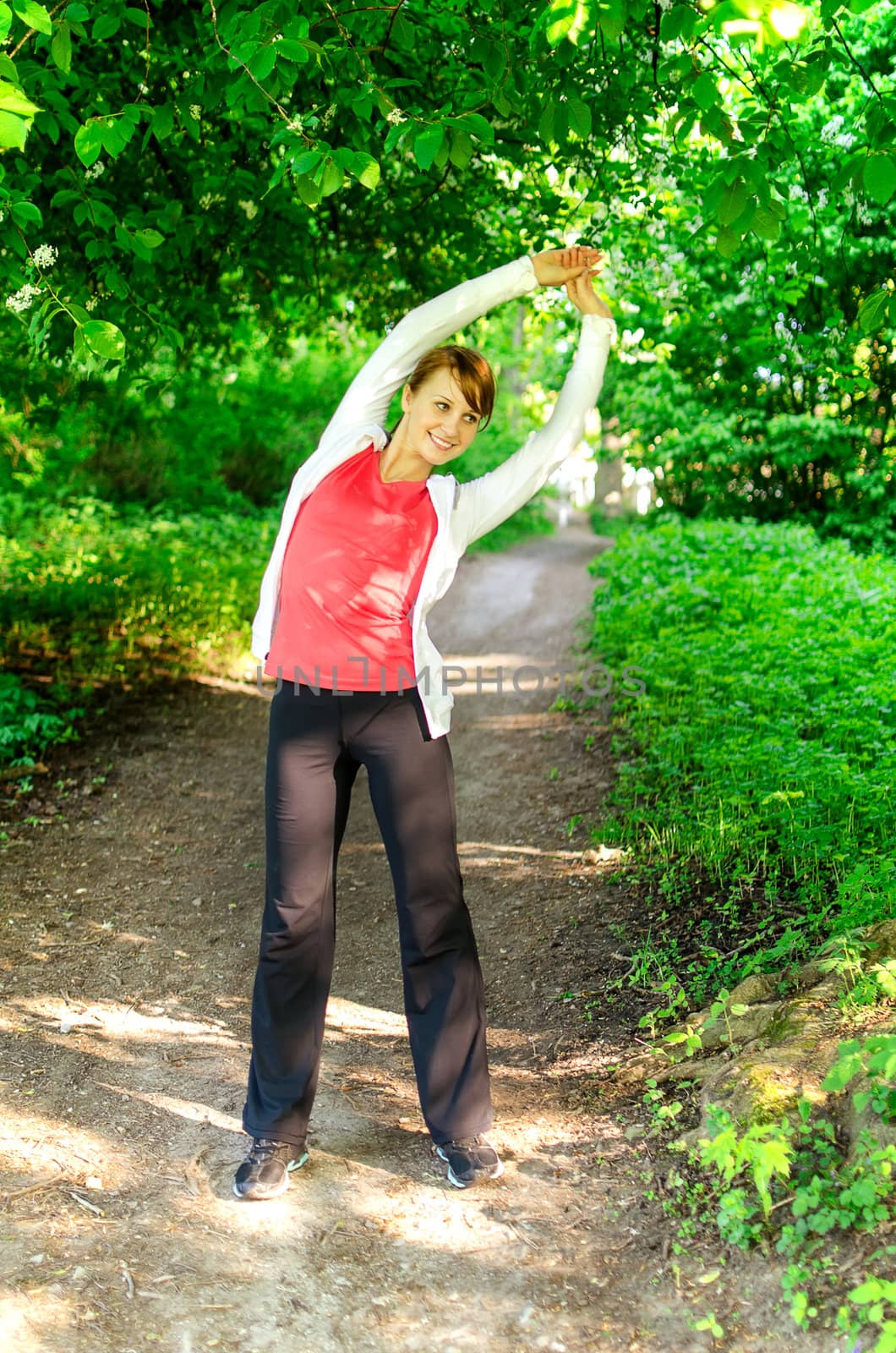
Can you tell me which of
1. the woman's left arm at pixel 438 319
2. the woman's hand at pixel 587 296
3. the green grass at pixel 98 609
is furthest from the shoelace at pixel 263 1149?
the green grass at pixel 98 609

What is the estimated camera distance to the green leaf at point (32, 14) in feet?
8.34

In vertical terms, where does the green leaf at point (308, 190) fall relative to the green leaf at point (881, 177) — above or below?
below

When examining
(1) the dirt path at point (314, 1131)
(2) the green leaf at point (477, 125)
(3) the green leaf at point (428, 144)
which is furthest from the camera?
(2) the green leaf at point (477, 125)

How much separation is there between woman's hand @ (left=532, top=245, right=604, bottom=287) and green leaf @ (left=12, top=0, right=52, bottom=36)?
1.31 m

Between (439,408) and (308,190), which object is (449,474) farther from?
(308,190)

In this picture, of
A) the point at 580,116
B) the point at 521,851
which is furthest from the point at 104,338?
the point at 521,851

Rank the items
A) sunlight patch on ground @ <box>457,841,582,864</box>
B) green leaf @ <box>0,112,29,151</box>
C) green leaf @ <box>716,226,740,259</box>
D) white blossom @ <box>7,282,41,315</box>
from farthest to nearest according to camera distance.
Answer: sunlight patch on ground @ <box>457,841,582,864</box> → white blossom @ <box>7,282,41,315</box> → green leaf @ <box>716,226,740,259</box> → green leaf @ <box>0,112,29,151</box>

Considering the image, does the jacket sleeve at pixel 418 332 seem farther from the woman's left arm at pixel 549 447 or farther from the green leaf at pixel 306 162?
the green leaf at pixel 306 162

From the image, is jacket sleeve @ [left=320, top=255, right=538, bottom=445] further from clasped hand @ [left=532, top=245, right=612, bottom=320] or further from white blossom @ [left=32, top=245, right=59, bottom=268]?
white blossom @ [left=32, top=245, right=59, bottom=268]

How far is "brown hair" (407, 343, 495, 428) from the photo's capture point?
2.95 m

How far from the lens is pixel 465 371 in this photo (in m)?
2.95

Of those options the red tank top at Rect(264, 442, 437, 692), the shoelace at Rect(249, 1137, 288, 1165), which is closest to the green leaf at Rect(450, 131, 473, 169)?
the red tank top at Rect(264, 442, 437, 692)

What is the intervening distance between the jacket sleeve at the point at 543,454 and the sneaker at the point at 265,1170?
169 centimetres

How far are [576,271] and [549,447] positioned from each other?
0.54m
